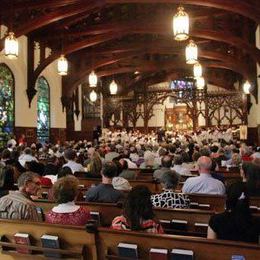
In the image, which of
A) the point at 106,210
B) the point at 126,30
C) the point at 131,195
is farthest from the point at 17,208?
the point at 126,30

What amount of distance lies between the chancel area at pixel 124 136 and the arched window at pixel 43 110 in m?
0.08

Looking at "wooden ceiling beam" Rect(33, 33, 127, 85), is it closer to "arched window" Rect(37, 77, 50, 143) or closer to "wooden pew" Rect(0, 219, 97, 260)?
"arched window" Rect(37, 77, 50, 143)

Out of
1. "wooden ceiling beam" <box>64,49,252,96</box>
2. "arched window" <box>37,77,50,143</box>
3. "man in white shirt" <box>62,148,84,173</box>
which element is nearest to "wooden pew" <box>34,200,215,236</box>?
"man in white shirt" <box>62,148,84,173</box>

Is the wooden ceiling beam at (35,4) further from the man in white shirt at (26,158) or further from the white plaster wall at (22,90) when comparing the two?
the man in white shirt at (26,158)

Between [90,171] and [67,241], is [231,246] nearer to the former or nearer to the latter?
[67,241]

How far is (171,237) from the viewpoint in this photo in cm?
278

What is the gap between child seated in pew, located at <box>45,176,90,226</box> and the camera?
3.58m

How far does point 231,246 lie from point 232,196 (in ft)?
2.15

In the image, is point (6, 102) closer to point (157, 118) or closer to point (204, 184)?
point (204, 184)

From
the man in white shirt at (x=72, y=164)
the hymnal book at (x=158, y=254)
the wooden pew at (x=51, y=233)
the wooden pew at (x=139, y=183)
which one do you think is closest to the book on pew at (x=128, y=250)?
the hymnal book at (x=158, y=254)

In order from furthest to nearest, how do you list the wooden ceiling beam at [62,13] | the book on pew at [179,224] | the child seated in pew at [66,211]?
the wooden ceiling beam at [62,13] → the book on pew at [179,224] → the child seated in pew at [66,211]

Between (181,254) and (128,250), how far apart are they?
0.43 metres

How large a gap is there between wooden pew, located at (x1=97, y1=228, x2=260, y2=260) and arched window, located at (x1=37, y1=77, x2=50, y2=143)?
46.4 ft

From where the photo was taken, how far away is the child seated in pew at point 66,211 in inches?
141
